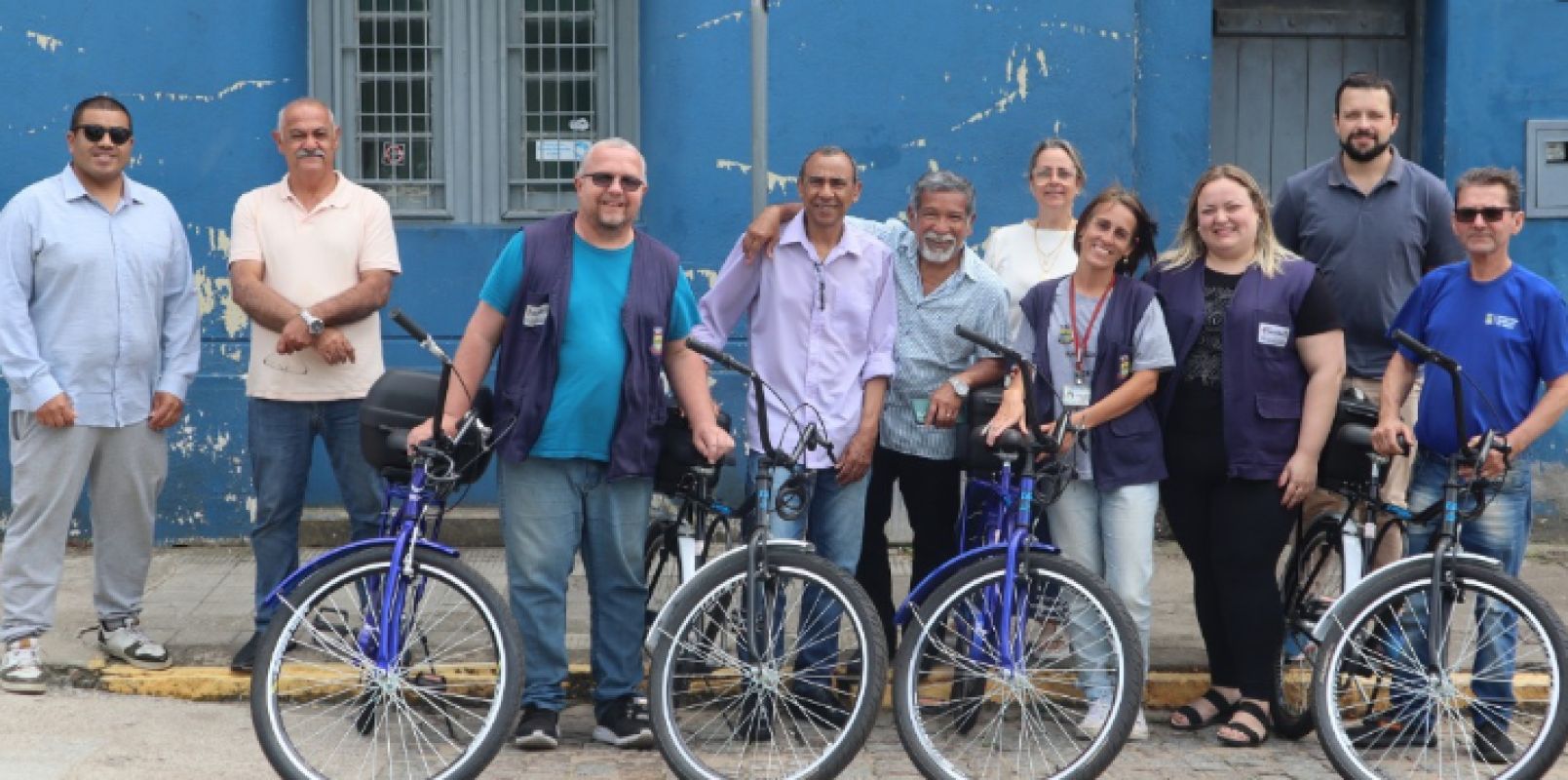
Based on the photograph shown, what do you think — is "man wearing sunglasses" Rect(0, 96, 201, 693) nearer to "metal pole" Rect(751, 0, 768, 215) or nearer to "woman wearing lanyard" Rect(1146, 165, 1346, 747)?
"metal pole" Rect(751, 0, 768, 215)

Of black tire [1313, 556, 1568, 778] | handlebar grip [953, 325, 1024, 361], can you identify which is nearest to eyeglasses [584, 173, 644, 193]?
handlebar grip [953, 325, 1024, 361]

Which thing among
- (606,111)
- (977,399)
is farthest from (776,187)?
(977,399)

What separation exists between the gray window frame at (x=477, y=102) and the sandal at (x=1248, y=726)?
4.39m

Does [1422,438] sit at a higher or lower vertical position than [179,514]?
higher

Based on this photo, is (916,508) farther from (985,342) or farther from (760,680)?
(760,680)

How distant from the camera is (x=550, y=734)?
657cm

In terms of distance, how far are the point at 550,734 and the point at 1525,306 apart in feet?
11.1

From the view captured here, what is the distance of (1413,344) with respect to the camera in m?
6.15

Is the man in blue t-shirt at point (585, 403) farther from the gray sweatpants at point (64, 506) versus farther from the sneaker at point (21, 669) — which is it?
the sneaker at point (21, 669)

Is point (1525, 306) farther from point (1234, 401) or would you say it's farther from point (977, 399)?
point (977, 399)

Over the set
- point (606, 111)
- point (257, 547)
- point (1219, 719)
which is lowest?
point (1219, 719)

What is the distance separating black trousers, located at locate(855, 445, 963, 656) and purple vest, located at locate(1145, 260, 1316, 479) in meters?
0.94

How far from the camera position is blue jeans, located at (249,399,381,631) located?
732 cm

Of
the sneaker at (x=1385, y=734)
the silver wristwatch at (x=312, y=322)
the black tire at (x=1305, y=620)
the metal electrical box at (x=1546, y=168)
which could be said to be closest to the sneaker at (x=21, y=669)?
the silver wristwatch at (x=312, y=322)
